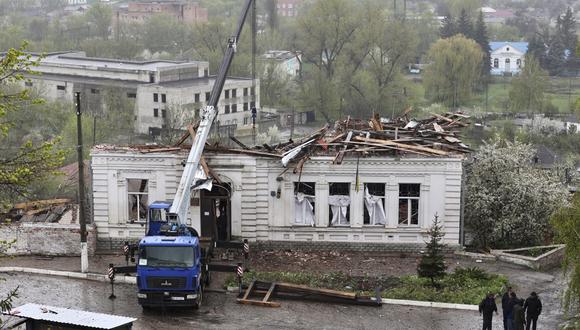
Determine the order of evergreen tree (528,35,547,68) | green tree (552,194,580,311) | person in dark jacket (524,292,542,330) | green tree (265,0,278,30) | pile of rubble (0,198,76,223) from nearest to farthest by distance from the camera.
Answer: green tree (552,194,580,311), person in dark jacket (524,292,542,330), pile of rubble (0,198,76,223), evergreen tree (528,35,547,68), green tree (265,0,278,30)

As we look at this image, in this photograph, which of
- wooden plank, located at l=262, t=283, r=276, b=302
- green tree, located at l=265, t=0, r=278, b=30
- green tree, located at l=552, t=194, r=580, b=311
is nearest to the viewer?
green tree, located at l=552, t=194, r=580, b=311

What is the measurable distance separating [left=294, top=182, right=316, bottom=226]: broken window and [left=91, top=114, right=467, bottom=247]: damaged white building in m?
0.03

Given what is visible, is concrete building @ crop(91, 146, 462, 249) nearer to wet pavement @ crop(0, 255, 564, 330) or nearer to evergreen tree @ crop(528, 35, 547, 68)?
wet pavement @ crop(0, 255, 564, 330)

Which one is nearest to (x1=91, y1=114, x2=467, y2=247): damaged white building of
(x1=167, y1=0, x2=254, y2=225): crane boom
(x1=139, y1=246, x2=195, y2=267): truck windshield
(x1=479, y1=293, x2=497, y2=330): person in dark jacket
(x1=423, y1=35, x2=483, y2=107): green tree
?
(x1=167, y1=0, x2=254, y2=225): crane boom

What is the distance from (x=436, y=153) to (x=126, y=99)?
80.1 m

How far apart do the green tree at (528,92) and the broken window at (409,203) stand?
92526mm

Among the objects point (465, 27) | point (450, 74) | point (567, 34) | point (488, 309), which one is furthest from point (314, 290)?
point (567, 34)

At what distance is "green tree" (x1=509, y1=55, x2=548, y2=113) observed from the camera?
121938 mm

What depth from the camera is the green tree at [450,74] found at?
124812 millimetres

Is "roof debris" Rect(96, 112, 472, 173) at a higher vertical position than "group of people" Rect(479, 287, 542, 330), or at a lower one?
higher

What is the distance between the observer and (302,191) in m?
32.5

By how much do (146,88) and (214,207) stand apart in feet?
251

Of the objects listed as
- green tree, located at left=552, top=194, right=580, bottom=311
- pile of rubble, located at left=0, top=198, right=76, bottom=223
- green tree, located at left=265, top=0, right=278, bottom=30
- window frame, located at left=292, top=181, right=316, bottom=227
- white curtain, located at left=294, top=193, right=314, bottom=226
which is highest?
green tree, located at left=265, top=0, right=278, bottom=30

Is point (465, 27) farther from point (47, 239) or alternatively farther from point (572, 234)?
point (572, 234)
